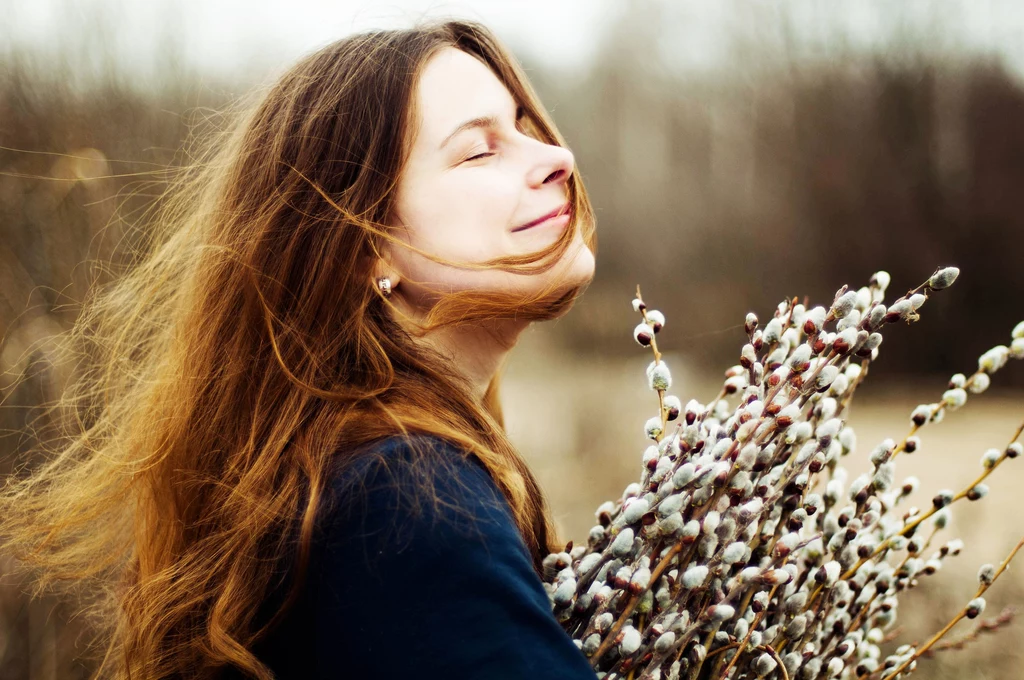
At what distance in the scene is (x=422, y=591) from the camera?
0.74 metres

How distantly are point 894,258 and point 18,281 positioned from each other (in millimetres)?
6993

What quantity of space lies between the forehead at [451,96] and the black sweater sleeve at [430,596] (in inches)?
24.8

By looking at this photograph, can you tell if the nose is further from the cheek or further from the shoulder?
the shoulder

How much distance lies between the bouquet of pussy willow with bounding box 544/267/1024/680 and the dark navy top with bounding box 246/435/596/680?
0.42 feet

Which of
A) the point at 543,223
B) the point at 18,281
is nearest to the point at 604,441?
the point at 18,281

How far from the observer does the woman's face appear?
1146 millimetres

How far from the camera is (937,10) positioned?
5.90 m

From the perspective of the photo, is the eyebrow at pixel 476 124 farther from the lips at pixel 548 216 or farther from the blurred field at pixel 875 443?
the blurred field at pixel 875 443

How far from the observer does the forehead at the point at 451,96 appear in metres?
1.22

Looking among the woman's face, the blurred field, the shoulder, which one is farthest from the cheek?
the blurred field

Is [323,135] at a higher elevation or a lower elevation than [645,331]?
higher

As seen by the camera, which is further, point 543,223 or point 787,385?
point 543,223

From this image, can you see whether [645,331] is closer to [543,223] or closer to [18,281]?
[543,223]

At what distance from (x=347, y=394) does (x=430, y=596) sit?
13.5 inches
